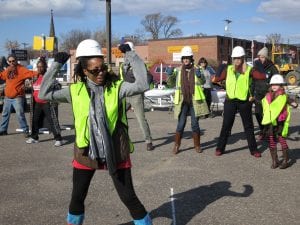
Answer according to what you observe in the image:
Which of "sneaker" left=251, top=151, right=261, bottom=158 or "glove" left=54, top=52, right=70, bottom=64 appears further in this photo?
"sneaker" left=251, top=151, right=261, bottom=158

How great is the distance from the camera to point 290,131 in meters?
11.3

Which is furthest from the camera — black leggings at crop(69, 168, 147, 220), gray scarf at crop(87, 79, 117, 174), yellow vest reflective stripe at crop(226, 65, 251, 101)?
yellow vest reflective stripe at crop(226, 65, 251, 101)

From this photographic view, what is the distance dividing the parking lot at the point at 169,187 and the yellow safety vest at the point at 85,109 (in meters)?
1.46

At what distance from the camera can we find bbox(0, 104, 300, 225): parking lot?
16.3ft

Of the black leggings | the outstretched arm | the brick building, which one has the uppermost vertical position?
the brick building

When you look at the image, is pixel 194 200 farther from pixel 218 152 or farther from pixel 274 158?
pixel 218 152

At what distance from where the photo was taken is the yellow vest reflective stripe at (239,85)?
26.1 ft

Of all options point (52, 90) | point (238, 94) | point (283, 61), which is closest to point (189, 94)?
point (238, 94)

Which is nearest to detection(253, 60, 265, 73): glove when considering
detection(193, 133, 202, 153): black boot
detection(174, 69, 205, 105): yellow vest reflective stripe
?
detection(174, 69, 205, 105): yellow vest reflective stripe

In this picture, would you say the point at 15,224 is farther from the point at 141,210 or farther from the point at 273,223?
the point at 273,223

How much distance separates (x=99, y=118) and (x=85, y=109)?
16 centimetres

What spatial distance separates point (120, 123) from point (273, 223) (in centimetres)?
213

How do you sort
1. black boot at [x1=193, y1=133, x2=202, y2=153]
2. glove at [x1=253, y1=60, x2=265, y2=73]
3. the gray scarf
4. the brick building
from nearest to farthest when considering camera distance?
the gray scarf < black boot at [x1=193, y1=133, x2=202, y2=153] < glove at [x1=253, y1=60, x2=265, y2=73] < the brick building

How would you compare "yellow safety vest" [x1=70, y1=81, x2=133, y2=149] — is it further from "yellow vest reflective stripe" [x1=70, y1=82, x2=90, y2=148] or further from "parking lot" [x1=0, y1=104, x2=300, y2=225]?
"parking lot" [x1=0, y1=104, x2=300, y2=225]
